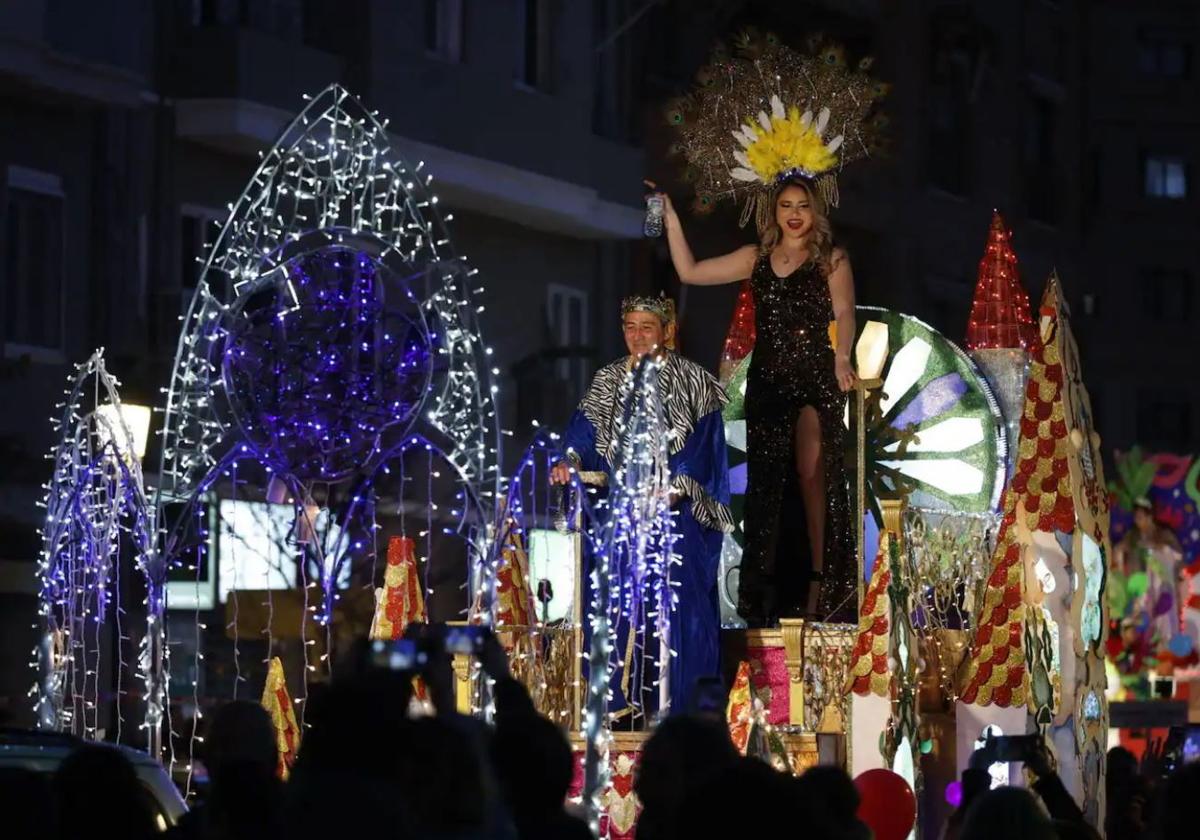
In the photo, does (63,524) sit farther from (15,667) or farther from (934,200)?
(934,200)

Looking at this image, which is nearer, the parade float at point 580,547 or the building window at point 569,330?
the parade float at point 580,547

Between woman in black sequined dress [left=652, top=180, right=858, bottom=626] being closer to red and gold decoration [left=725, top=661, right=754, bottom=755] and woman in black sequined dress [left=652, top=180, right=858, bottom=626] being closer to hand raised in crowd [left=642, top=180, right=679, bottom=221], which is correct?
hand raised in crowd [left=642, top=180, right=679, bottom=221]

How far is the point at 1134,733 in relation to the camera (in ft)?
69.9

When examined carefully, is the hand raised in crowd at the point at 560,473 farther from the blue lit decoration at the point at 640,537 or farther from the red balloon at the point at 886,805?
the red balloon at the point at 886,805

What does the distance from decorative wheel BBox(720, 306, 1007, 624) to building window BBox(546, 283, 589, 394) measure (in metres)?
12.2

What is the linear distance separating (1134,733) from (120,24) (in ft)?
29.4

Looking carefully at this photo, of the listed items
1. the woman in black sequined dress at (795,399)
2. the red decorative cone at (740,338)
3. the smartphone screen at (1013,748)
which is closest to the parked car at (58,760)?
the smartphone screen at (1013,748)

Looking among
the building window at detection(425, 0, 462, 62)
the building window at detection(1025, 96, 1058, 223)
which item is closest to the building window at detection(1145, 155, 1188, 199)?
the building window at detection(1025, 96, 1058, 223)

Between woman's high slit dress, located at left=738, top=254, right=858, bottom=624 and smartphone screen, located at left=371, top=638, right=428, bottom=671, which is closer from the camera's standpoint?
smartphone screen, located at left=371, top=638, right=428, bottom=671

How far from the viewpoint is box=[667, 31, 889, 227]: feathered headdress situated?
566 inches

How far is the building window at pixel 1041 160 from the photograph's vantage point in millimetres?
39375

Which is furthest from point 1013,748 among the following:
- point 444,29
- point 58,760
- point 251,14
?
point 444,29

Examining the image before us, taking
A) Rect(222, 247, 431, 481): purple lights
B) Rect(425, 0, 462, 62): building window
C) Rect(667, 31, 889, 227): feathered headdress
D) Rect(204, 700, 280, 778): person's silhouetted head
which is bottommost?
Rect(204, 700, 280, 778): person's silhouetted head

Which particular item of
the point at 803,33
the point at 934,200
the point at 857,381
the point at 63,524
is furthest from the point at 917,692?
the point at 934,200
